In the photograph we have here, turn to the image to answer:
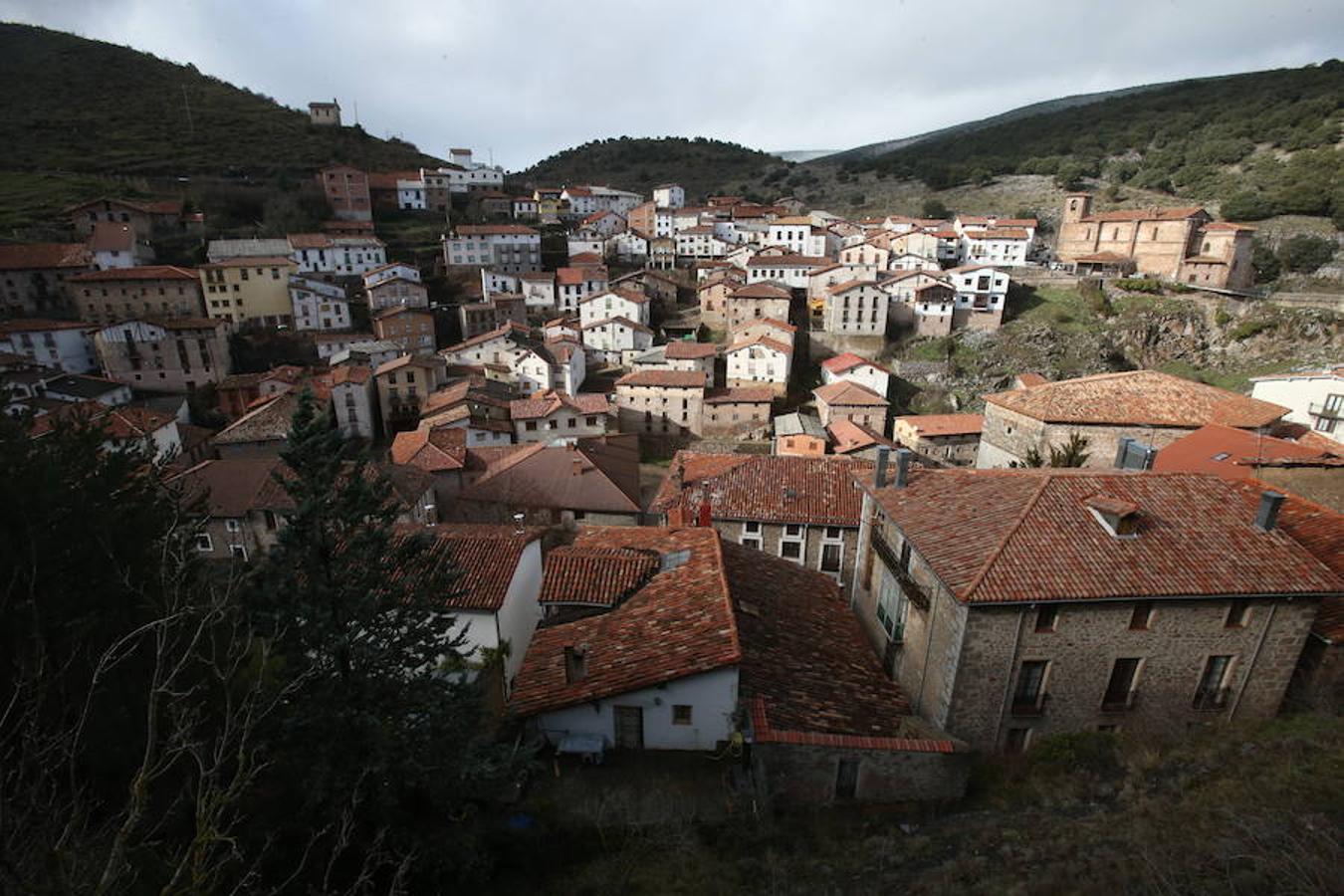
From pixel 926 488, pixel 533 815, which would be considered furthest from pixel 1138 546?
pixel 533 815

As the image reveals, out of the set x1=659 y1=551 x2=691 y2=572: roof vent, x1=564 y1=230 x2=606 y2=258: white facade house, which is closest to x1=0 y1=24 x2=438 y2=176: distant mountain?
x1=564 y1=230 x2=606 y2=258: white facade house

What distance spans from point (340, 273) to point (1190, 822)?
7592 centimetres

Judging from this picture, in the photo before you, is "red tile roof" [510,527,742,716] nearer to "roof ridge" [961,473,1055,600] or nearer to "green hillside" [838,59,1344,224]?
"roof ridge" [961,473,1055,600]

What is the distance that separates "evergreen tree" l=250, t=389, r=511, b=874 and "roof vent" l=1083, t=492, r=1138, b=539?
11.2 meters

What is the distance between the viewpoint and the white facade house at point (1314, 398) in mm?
25797

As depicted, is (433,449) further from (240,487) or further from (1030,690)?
(1030,690)

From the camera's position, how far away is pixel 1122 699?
1171 cm

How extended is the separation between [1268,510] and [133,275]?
7184 cm

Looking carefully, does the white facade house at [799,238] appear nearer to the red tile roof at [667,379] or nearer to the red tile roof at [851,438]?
the red tile roof at [667,379]

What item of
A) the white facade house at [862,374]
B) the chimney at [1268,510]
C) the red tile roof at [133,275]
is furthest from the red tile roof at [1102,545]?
the red tile roof at [133,275]

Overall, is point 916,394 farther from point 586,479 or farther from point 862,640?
point 862,640

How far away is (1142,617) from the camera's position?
11.2m

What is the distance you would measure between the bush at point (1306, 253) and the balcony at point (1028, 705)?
72.1 meters

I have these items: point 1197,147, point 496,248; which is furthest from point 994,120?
point 496,248
